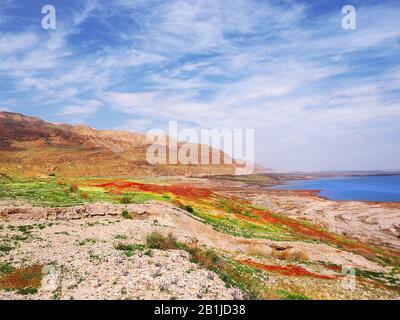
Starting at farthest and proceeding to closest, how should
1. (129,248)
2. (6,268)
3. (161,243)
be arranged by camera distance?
1. (161,243)
2. (129,248)
3. (6,268)

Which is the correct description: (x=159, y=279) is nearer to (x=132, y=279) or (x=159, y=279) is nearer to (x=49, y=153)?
(x=132, y=279)

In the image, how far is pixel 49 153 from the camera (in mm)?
149750

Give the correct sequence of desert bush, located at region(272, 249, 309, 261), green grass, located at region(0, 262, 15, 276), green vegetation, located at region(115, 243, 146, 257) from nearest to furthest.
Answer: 1. green grass, located at region(0, 262, 15, 276)
2. green vegetation, located at region(115, 243, 146, 257)
3. desert bush, located at region(272, 249, 309, 261)

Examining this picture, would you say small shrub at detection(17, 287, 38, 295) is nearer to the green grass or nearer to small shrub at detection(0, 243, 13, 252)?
the green grass

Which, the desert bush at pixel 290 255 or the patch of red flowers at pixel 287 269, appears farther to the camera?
the desert bush at pixel 290 255

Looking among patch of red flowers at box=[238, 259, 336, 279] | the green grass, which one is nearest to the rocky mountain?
patch of red flowers at box=[238, 259, 336, 279]

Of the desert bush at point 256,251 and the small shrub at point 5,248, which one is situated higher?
the small shrub at point 5,248

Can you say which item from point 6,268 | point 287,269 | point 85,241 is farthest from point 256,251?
point 6,268

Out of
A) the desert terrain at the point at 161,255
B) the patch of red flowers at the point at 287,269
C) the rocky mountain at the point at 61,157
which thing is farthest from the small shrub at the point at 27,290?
the rocky mountain at the point at 61,157

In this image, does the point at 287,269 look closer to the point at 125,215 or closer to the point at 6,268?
the point at 125,215

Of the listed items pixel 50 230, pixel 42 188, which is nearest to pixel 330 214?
pixel 42 188

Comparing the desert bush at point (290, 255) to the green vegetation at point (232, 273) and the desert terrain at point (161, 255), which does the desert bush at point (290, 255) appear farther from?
the green vegetation at point (232, 273)

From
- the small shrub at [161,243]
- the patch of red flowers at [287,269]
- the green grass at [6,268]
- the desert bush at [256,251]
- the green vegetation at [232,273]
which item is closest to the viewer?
the green grass at [6,268]
